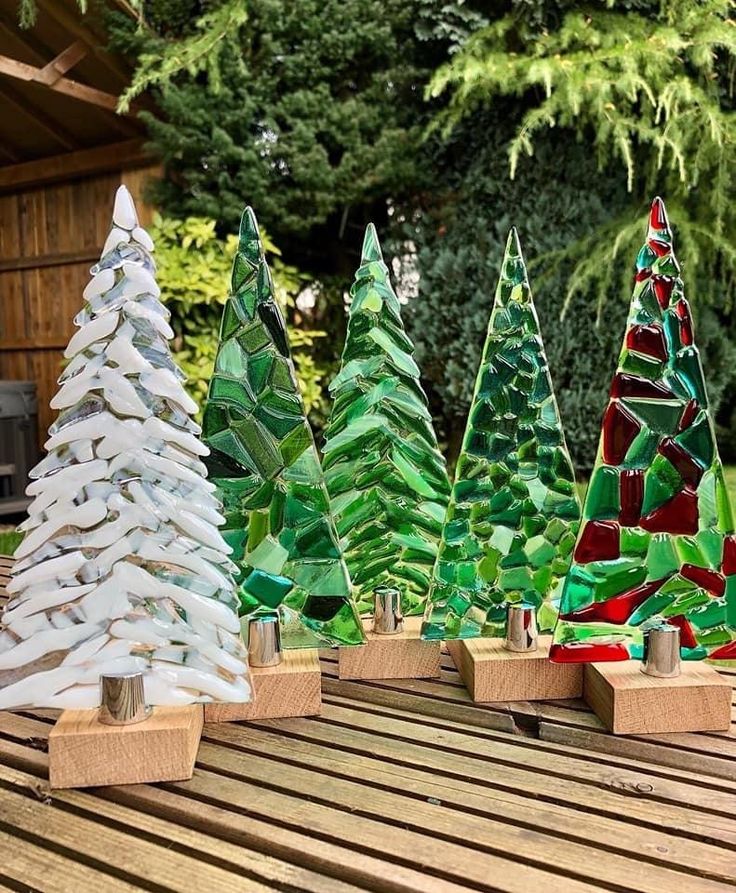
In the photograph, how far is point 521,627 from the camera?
4.25 feet

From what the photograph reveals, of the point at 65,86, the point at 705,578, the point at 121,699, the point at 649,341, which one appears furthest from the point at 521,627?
the point at 65,86

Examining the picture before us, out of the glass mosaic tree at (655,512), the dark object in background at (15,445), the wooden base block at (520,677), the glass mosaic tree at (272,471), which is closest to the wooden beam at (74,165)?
the dark object in background at (15,445)

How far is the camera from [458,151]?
424 cm

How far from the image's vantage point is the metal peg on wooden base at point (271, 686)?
1.22 metres

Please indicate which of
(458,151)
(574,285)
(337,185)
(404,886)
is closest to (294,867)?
(404,886)

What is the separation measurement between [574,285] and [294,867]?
11.1 feet

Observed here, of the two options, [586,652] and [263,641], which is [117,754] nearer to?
[263,641]

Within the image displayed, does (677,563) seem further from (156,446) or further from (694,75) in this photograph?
(694,75)

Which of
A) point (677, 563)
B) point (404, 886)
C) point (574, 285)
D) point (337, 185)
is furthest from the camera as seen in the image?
point (337, 185)

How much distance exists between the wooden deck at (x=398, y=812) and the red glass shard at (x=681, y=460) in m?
0.41

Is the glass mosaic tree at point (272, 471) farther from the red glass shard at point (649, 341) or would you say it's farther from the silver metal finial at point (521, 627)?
the red glass shard at point (649, 341)

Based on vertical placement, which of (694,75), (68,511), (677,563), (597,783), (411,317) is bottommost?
(597,783)

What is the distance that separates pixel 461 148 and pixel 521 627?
3.56 m

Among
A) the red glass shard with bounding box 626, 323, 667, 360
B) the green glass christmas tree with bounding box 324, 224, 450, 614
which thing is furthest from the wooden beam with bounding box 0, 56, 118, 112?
the red glass shard with bounding box 626, 323, 667, 360
